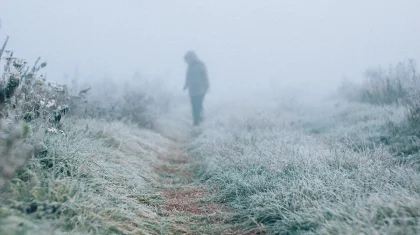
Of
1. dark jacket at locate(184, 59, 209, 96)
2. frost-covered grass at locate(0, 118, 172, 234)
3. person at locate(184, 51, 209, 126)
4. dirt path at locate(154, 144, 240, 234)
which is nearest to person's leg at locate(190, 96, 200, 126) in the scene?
person at locate(184, 51, 209, 126)

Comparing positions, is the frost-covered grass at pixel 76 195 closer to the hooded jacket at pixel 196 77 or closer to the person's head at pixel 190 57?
the hooded jacket at pixel 196 77

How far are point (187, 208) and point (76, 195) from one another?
58.0 inches

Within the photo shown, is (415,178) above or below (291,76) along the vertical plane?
below

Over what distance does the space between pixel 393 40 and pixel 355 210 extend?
140 feet

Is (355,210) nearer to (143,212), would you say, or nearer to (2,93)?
(143,212)

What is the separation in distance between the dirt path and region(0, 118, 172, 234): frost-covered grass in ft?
0.58

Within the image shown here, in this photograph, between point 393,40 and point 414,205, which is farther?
point 393,40

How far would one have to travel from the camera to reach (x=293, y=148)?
510 centimetres

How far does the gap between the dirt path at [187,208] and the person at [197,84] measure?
653 cm

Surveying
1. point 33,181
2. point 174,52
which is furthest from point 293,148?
point 174,52

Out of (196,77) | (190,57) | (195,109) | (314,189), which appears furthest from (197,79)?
(314,189)

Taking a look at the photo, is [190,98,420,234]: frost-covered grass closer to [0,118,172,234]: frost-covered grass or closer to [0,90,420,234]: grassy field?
[0,90,420,234]: grassy field

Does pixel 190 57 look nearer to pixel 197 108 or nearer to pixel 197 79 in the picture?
pixel 197 79

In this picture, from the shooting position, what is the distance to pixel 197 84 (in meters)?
12.5
